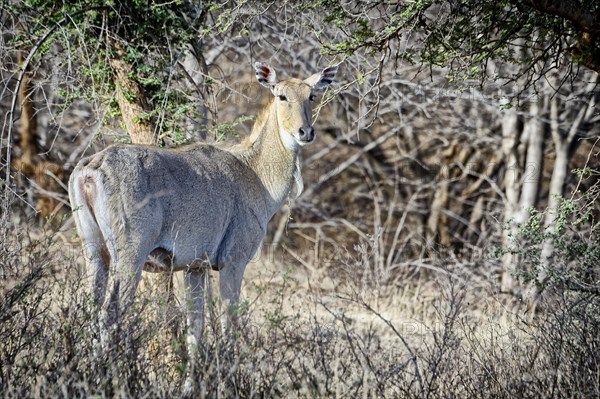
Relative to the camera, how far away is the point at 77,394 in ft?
17.3

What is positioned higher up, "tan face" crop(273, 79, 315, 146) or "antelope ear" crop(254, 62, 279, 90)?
"antelope ear" crop(254, 62, 279, 90)

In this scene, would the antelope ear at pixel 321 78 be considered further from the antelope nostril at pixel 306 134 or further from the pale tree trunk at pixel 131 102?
the pale tree trunk at pixel 131 102

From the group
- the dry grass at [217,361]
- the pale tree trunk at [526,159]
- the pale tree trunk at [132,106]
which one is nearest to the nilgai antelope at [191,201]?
the dry grass at [217,361]

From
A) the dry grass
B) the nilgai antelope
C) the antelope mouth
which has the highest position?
the antelope mouth

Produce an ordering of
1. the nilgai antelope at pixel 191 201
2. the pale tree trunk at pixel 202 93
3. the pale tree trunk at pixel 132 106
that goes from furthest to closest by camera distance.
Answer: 1. the pale tree trunk at pixel 202 93
2. the pale tree trunk at pixel 132 106
3. the nilgai antelope at pixel 191 201

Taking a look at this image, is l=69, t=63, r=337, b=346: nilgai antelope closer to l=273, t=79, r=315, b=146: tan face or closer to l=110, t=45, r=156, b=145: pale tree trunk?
l=273, t=79, r=315, b=146: tan face

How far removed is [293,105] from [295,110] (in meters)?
0.06

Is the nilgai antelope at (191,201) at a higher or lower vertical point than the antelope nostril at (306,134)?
lower

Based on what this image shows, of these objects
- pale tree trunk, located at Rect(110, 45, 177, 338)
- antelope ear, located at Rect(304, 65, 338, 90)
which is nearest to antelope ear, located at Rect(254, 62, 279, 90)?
antelope ear, located at Rect(304, 65, 338, 90)

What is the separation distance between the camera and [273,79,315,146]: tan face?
895 cm

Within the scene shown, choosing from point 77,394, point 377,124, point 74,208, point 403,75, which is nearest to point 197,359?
point 77,394

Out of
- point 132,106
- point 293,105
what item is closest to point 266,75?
point 293,105

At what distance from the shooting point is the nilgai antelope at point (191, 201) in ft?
23.6

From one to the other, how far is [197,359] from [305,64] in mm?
9670
